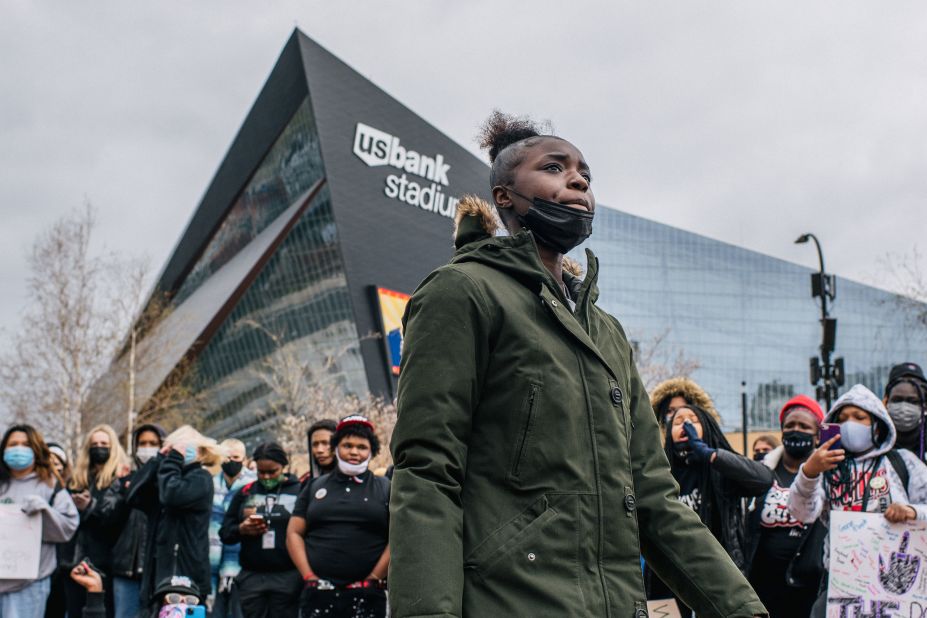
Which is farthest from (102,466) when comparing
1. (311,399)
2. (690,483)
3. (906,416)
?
(311,399)

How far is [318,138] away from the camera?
5434 centimetres

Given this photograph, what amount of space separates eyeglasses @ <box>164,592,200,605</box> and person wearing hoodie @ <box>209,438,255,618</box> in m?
0.68

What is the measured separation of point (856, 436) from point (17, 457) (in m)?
6.35

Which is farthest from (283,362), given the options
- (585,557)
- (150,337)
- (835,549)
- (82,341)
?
(585,557)

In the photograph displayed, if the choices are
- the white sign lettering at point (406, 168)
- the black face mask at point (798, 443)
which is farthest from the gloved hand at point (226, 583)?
the white sign lettering at point (406, 168)

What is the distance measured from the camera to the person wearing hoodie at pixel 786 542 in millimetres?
6254

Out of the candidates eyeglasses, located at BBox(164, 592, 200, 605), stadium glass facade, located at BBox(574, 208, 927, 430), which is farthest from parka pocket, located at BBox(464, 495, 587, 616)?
stadium glass facade, located at BBox(574, 208, 927, 430)

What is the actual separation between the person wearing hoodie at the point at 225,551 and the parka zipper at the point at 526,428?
19.9ft

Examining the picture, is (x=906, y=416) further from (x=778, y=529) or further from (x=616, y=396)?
(x=616, y=396)

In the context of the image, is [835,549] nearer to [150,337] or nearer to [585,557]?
[585,557]

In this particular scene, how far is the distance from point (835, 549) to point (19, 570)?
6110mm

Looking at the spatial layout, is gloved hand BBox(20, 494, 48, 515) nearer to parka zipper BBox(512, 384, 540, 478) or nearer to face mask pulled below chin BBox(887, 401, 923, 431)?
face mask pulled below chin BBox(887, 401, 923, 431)

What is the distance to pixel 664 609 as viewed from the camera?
229 inches

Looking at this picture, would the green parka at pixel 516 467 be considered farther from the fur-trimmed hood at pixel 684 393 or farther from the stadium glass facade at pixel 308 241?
the stadium glass facade at pixel 308 241
